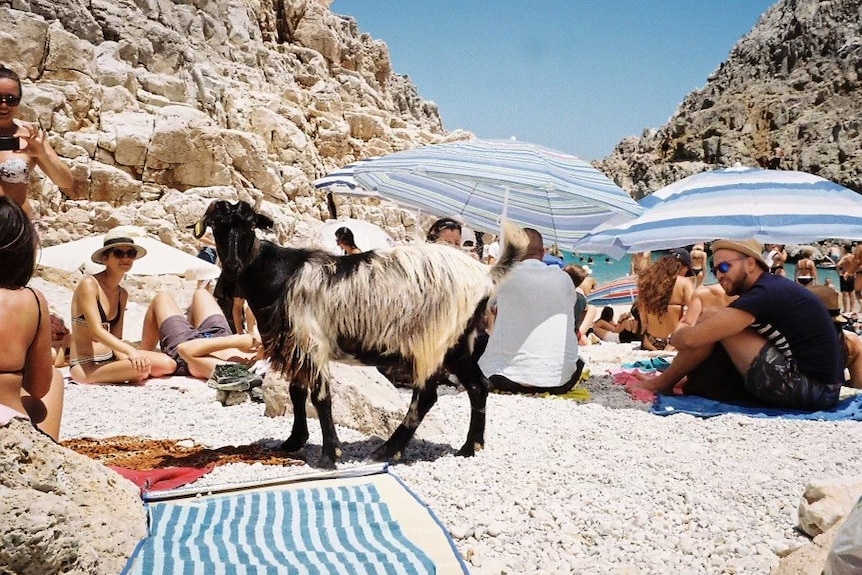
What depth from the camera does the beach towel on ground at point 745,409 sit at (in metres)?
5.43

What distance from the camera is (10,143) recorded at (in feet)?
14.6

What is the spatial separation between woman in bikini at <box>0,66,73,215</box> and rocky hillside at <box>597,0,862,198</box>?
232ft

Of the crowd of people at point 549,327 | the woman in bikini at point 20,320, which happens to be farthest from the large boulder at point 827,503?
the woman in bikini at point 20,320

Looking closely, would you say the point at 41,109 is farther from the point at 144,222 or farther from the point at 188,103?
the point at 188,103

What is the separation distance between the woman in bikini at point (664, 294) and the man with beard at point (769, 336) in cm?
206

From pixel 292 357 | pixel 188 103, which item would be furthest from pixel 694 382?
pixel 188 103

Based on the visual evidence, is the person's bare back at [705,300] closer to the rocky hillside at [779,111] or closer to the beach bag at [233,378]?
the beach bag at [233,378]

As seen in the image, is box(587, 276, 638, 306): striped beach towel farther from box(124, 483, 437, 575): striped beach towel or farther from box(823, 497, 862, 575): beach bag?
box(823, 497, 862, 575): beach bag

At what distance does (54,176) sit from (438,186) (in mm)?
5350

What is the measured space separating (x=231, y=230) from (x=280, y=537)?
1925 mm

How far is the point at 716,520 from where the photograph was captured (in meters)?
3.37

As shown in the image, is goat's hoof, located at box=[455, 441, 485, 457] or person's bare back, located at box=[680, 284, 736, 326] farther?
person's bare back, located at box=[680, 284, 736, 326]

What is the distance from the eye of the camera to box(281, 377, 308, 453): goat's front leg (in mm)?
4371

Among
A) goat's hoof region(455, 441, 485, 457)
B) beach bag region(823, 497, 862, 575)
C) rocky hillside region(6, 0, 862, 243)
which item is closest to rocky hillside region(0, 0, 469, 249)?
rocky hillside region(6, 0, 862, 243)
